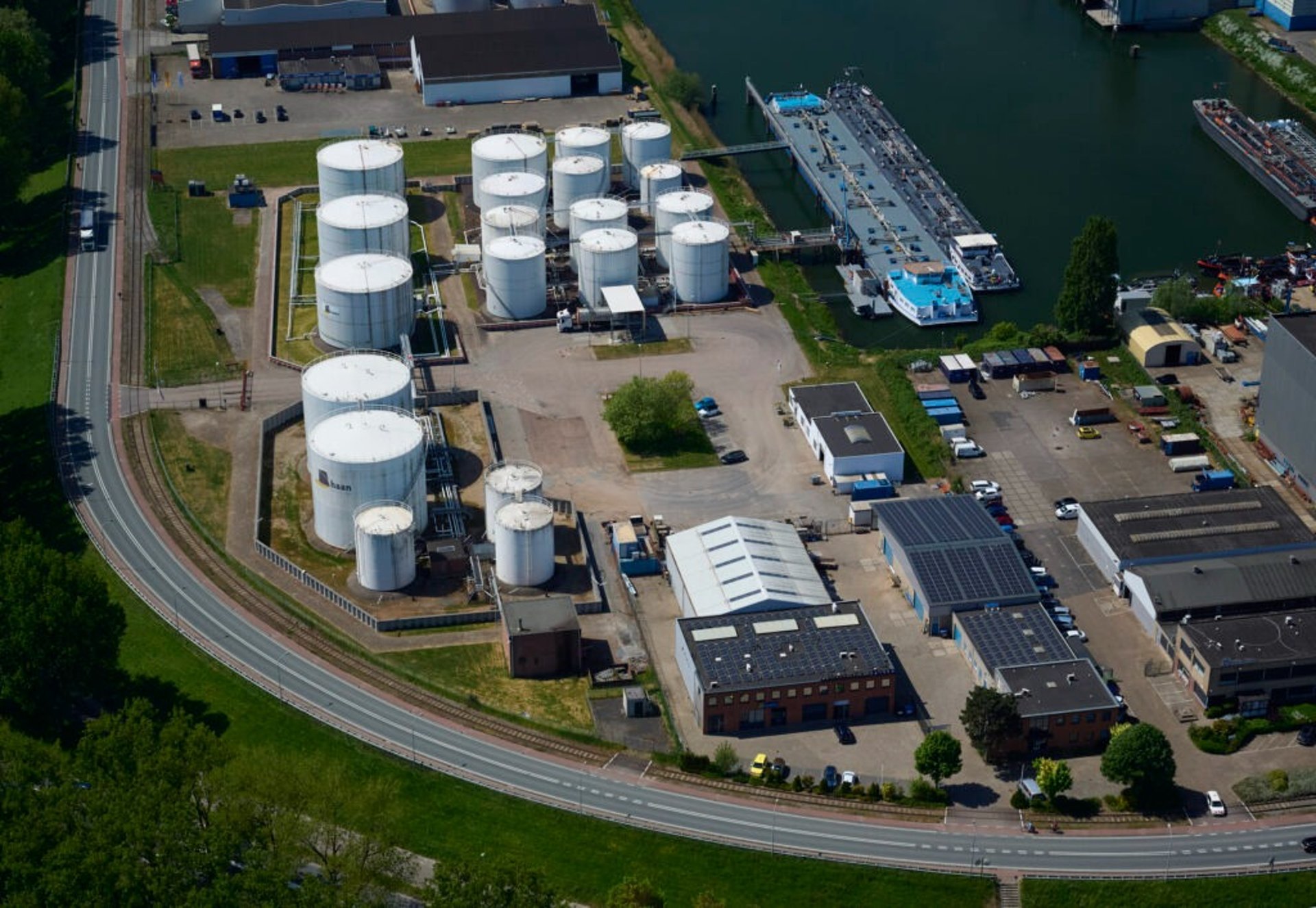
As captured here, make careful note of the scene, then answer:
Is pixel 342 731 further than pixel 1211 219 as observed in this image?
No

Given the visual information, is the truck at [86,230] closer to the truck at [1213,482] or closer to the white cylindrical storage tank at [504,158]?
the white cylindrical storage tank at [504,158]

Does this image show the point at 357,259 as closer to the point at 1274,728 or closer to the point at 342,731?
the point at 342,731

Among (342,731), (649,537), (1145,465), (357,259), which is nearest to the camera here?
(342,731)

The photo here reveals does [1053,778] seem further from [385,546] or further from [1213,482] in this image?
[385,546]

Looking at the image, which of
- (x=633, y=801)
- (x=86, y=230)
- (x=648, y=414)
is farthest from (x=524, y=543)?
(x=86, y=230)

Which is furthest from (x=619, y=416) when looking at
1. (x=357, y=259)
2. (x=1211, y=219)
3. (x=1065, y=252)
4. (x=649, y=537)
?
(x=1211, y=219)
